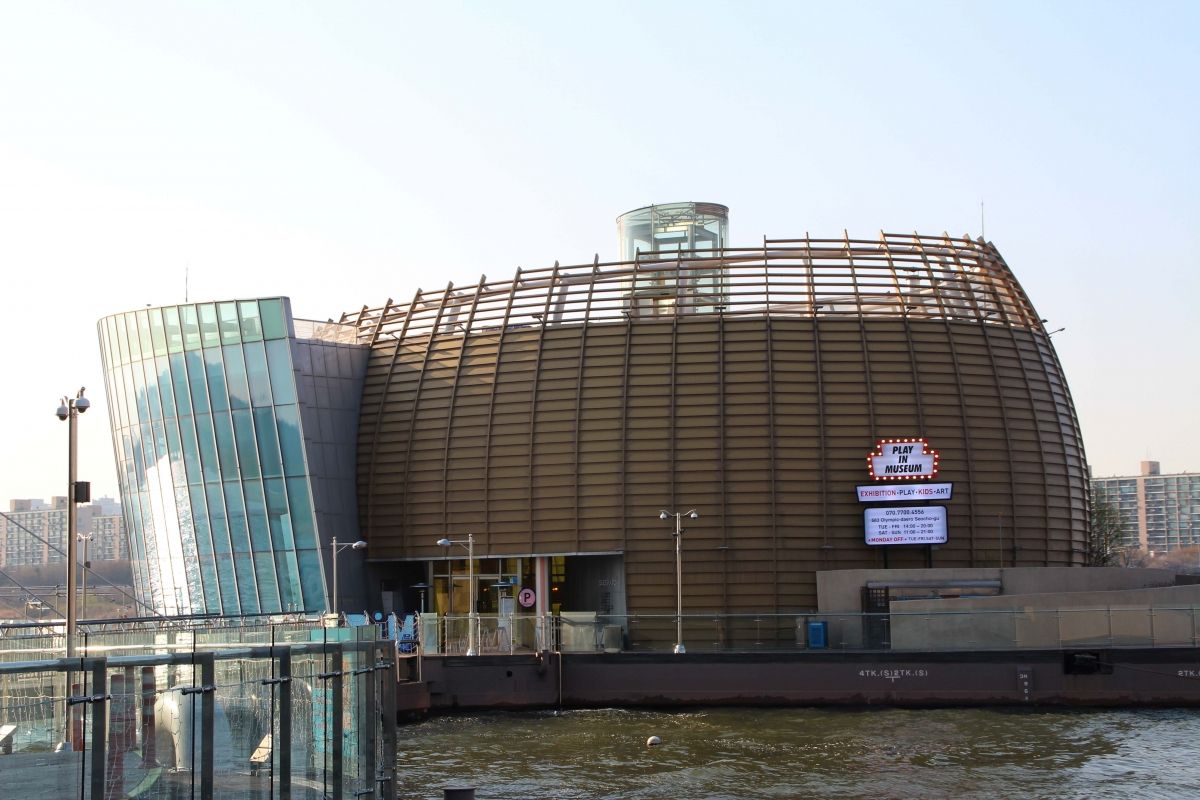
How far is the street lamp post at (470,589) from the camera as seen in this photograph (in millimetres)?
51750

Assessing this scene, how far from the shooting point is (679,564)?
5409cm

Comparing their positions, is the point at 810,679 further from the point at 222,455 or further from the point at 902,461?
the point at 222,455

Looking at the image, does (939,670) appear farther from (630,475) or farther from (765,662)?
(630,475)

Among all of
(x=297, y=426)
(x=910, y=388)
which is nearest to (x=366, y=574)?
(x=297, y=426)

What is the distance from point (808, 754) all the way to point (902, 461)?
815 inches

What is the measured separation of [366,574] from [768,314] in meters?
21.6

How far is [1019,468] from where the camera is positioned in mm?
59281

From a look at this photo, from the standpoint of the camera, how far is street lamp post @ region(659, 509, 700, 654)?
5250cm

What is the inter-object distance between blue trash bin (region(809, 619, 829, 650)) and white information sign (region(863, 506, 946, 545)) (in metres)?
5.84

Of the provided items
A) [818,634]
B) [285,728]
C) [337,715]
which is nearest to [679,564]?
[818,634]

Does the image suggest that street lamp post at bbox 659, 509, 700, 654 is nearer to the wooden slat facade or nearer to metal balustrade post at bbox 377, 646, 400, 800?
the wooden slat facade

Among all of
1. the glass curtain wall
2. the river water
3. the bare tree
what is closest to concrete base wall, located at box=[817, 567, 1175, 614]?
the river water

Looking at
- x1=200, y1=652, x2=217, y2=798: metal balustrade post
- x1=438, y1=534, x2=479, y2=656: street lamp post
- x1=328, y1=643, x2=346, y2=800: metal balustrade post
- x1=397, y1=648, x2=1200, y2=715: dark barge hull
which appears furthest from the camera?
x1=438, y1=534, x2=479, y2=656: street lamp post

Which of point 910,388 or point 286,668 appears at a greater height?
point 910,388
